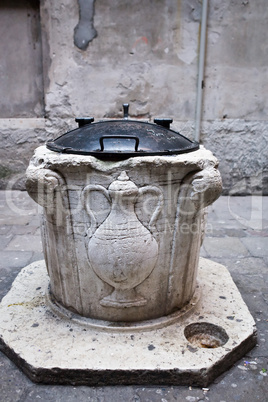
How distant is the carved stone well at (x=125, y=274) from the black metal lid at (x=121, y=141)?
20mm

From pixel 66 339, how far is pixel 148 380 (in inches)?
18.9

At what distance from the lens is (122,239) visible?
1.82 meters

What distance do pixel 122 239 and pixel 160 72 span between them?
3507mm

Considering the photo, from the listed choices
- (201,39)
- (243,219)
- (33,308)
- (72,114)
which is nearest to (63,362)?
(33,308)

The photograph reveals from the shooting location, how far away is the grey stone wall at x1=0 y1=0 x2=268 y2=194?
14.9 ft

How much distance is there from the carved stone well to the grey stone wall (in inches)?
116

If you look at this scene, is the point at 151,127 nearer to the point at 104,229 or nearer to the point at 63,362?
the point at 104,229

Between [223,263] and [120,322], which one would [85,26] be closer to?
[223,263]

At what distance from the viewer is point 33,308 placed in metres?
2.15

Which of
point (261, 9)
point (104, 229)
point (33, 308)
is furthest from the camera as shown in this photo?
point (261, 9)

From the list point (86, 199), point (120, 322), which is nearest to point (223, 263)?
point (120, 322)

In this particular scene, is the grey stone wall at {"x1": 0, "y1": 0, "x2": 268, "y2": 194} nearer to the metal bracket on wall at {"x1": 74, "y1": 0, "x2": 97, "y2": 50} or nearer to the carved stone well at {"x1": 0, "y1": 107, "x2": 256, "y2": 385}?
the metal bracket on wall at {"x1": 74, "y1": 0, "x2": 97, "y2": 50}

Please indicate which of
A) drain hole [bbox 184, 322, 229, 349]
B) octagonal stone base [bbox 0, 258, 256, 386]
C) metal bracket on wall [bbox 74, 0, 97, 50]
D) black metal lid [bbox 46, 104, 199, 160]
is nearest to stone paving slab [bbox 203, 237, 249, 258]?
octagonal stone base [bbox 0, 258, 256, 386]

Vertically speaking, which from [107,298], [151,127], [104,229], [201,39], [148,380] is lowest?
[148,380]
